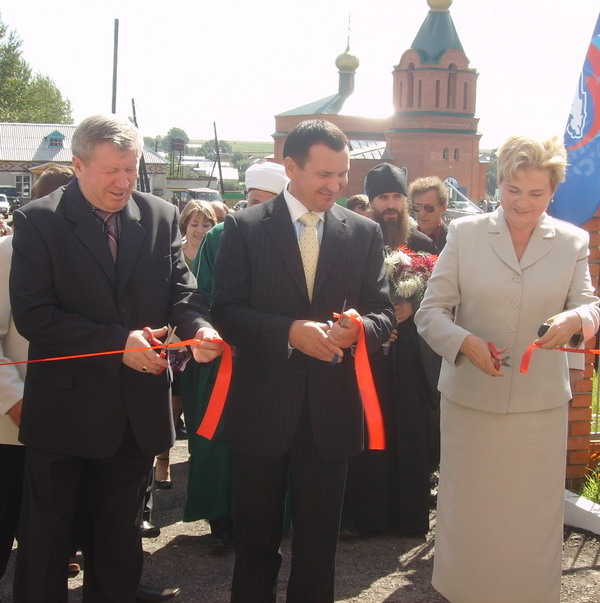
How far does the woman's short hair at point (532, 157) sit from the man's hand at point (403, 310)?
4.89 feet

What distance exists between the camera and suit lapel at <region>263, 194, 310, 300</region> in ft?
10.9

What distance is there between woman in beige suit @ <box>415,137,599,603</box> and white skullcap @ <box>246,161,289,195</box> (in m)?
1.67

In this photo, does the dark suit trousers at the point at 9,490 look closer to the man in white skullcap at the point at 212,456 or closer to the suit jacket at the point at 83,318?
the suit jacket at the point at 83,318

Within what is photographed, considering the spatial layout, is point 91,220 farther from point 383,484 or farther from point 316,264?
point 383,484

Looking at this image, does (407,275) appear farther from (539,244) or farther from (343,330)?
(343,330)

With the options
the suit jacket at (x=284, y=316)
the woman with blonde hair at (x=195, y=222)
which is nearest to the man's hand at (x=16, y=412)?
the suit jacket at (x=284, y=316)

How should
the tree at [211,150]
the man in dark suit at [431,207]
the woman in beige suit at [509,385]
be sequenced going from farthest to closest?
the tree at [211,150] → the man in dark suit at [431,207] → the woman in beige suit at [509,385]

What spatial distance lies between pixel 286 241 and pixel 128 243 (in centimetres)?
64

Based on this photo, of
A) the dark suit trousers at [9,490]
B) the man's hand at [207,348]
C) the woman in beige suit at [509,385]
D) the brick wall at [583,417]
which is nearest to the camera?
the man's hand at [207,348]

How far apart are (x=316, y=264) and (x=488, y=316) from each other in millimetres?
820

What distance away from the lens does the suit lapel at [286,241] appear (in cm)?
Answer: 333

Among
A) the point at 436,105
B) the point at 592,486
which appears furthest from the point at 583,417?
the point at 436,105

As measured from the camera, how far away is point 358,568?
4.65 metres

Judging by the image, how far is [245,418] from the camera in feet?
11.0
